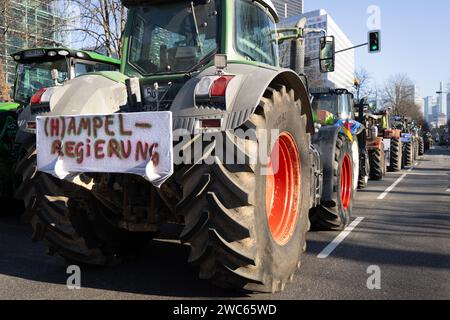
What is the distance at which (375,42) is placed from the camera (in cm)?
1684

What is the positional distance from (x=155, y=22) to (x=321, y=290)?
3.04 m

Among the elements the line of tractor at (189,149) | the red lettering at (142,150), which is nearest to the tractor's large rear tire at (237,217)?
the line of tractor at (189,149)

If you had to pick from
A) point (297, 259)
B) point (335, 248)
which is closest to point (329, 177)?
point (335, 248)

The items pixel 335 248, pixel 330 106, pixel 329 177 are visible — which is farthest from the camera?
pixel 330 106

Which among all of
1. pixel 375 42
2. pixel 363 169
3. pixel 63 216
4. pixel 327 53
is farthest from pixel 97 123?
pixel 375 42

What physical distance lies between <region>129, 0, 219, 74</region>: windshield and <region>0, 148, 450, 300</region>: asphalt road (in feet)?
6.61

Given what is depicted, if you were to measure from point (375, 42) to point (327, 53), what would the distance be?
11.9 metres

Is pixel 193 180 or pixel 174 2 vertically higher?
pixel 174 2

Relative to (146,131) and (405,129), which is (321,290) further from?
(405,129)

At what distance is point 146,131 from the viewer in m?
3.38

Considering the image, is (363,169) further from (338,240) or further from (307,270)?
(307,270)

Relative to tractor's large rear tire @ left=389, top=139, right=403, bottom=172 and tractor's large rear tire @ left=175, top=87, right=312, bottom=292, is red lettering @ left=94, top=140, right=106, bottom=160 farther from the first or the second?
tractor's large rear tire @ left=389, top=139, right=403, bottom=172

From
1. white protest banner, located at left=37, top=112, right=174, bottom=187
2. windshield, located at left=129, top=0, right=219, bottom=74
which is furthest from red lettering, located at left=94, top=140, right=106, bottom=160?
windshield, located at left=129, top=0, right=219, bottom=74

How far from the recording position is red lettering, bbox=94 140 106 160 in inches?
140
